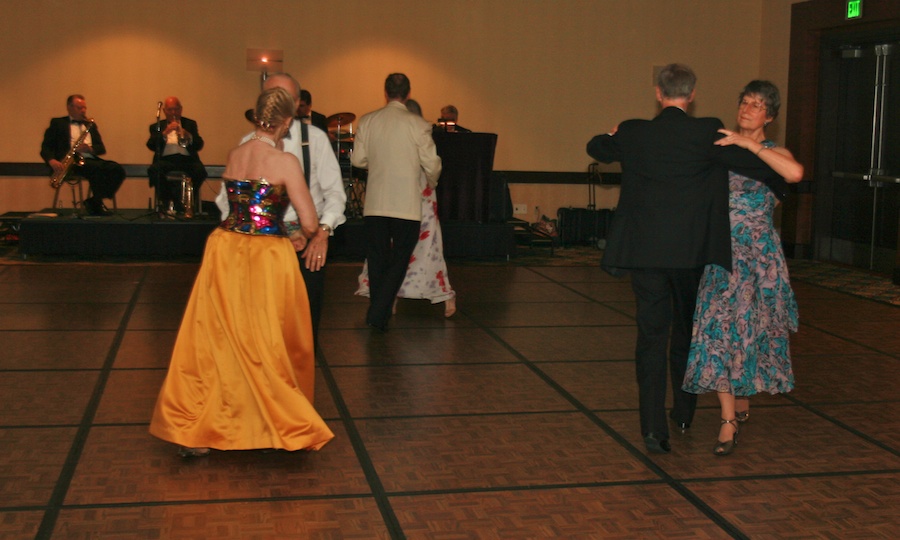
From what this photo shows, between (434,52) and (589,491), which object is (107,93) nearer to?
(434,52)

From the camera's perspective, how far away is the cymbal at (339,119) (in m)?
10.5

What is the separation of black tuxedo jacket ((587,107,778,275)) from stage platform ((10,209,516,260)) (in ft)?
19.6

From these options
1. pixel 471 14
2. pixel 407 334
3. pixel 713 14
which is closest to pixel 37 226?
pixel 407 334

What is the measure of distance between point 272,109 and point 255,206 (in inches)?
A: 14.2

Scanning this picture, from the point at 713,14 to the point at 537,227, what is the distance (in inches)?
141

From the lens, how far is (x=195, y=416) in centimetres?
381

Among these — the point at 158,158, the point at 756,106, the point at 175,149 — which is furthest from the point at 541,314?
the point at 175,149

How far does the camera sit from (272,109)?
3.82 m

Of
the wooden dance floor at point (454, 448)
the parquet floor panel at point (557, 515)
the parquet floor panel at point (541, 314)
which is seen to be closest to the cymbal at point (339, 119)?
the parquet floor panel at point (541, 314)

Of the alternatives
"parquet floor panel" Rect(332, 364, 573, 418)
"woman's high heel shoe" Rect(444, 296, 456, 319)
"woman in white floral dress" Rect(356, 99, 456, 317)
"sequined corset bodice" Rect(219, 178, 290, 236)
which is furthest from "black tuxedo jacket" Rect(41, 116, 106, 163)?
"sequined corset bodice" Rect(219, 178, 290, 236)

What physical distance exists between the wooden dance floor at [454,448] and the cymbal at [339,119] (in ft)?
13.6

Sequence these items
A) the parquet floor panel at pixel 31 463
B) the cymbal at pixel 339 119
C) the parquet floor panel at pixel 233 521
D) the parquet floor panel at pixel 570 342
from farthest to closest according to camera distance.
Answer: the cymbal at pixel 339 119 → the parquet floor panel at pixel 570 342 → the parquet floor panel at pixel 31 463 → the parquet floor panel at pixel 233 521

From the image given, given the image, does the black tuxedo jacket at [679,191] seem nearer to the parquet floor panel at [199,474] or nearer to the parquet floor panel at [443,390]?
the parquet floor panel at [443,390]

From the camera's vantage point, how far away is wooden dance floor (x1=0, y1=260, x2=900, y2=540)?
3324 mm
